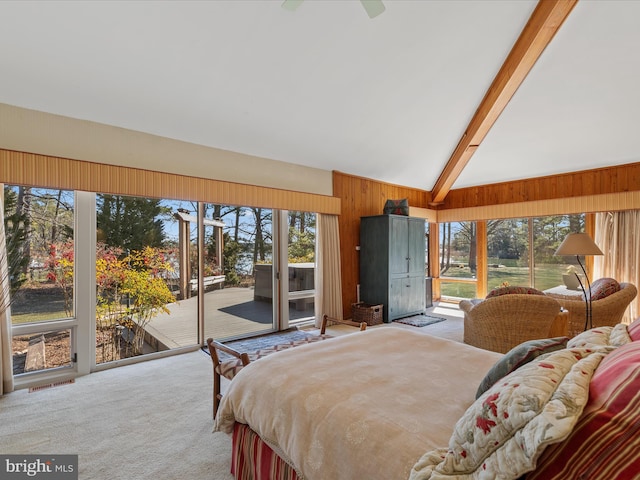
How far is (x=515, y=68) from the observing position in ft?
12.1

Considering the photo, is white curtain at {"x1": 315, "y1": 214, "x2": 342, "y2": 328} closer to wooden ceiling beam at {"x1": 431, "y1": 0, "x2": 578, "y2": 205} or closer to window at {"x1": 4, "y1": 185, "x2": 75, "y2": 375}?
wooden ceiling beam at {"x1": 431, "y1": 0, "x2": 578, "y2": 205}

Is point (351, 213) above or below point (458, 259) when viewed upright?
above

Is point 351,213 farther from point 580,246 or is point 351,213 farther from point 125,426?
point 125,426

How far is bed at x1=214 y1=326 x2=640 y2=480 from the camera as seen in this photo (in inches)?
33.1

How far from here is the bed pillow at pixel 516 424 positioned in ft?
2.51

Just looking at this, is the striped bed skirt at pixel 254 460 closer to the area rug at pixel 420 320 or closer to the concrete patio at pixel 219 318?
the concrete patio at pixel 219 318

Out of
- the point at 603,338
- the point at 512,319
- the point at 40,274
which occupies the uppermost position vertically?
the point at 40,274

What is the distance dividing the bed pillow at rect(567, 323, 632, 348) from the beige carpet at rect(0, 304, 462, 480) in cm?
Answer: 187

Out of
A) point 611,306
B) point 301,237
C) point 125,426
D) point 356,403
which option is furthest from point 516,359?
point 301,237

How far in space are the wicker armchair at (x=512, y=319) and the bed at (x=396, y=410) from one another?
1.40 meters

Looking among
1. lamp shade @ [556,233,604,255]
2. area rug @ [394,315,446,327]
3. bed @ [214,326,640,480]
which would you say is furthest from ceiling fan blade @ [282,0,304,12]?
area rug @ [394,315,446,327]

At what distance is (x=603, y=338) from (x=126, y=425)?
288 cm

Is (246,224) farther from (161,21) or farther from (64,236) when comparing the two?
(161,21)

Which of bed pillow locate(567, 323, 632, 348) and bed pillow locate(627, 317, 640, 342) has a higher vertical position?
bed pillow locate(627, 317, 640, 342)
